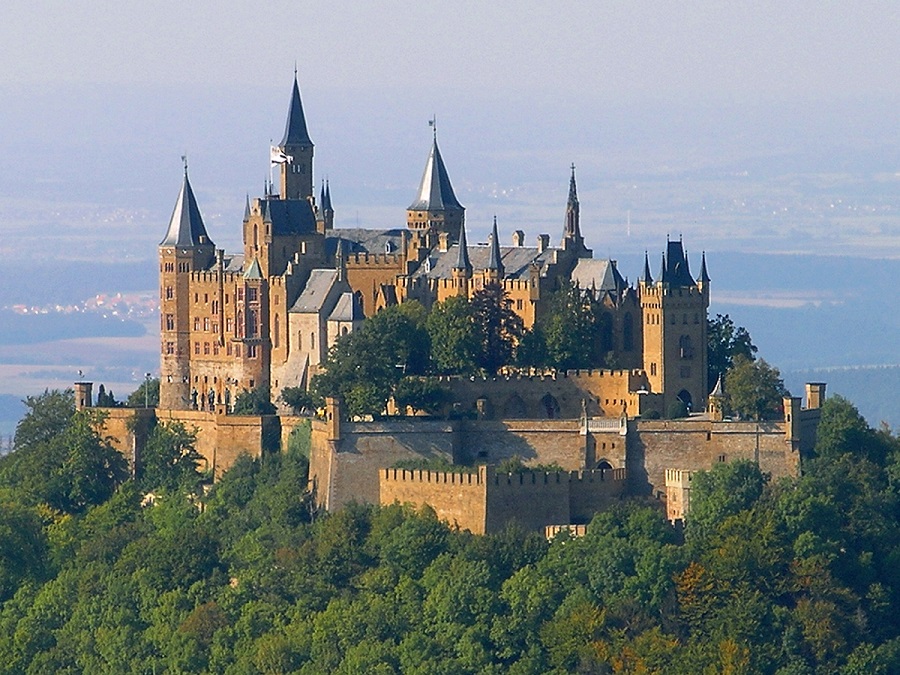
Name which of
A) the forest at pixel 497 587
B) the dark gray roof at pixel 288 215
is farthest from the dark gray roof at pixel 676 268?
the dark gray roof at pixel 288 215

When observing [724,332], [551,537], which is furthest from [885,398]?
[551,537]

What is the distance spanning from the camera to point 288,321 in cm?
8338

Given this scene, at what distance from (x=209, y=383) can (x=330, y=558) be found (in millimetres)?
13569

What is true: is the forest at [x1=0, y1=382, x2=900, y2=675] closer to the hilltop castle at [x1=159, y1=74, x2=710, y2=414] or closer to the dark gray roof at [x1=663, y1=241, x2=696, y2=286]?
the hilltop castle at [x1=159, y1=74, x2=710, y2=414]

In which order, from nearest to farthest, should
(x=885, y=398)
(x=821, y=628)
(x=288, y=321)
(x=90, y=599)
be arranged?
1. (x=821, y=628)
2. (x=90, y=599)
3. (x=288, y=321)
4. (x=885, y=398)

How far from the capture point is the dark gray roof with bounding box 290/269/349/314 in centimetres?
8256

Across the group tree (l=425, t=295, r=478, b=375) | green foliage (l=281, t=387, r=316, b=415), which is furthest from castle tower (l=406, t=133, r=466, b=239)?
green foliage (l=281, t=387, r=316, b=415)

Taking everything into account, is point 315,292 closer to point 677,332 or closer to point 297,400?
point 297,400

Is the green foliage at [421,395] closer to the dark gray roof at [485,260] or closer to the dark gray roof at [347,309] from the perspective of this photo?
the dark gray roof at [347,309]

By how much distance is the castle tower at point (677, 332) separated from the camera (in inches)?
3091

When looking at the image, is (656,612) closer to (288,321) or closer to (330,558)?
(330,558)

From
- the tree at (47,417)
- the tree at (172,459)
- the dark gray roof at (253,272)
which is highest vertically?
the dark gray roof at (253,272)

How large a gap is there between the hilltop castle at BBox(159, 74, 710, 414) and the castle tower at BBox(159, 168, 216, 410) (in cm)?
3

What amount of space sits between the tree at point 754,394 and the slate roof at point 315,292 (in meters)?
12.5
